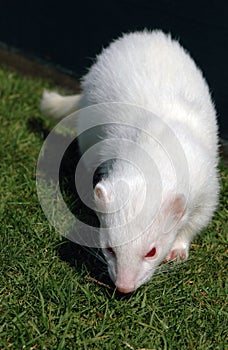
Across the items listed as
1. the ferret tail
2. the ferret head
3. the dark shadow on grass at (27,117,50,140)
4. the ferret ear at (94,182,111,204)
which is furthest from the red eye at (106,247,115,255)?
the dark shadow on grass at (27,117,50,140)

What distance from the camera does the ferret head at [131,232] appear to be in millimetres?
3170

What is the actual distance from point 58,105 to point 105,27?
3.57 feet

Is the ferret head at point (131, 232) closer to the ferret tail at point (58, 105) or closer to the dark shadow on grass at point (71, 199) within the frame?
the dark shadow on grass at point (71, 199)

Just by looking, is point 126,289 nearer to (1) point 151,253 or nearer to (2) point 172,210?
(1) point 151,253

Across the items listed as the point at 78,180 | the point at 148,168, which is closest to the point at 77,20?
the point at 78,180

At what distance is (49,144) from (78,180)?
25.8 inches

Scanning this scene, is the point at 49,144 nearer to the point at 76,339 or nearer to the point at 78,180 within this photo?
the point at 78,180

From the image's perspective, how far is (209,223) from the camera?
13.5 feet

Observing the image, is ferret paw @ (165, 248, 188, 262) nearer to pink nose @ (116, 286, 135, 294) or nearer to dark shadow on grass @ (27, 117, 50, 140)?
pink nose @ (116, 286, 135, 294)

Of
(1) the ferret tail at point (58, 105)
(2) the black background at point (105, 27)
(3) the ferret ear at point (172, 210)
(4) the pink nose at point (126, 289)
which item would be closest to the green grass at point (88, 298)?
(4) the pink nose at point (126, 289)

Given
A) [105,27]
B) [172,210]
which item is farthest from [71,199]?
[105,27]

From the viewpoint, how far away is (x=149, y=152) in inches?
140

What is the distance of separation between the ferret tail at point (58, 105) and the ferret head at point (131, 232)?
72.7 inches

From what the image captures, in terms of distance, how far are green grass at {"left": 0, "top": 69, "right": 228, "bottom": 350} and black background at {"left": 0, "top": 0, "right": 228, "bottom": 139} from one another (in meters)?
1.41
